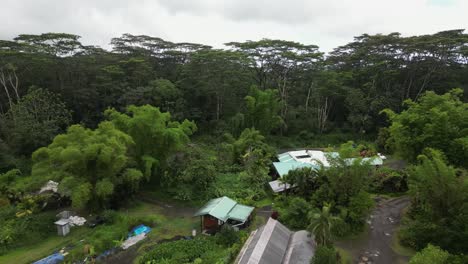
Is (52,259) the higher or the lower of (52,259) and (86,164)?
the lower

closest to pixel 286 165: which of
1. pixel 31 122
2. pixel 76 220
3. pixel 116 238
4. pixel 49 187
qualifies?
pixel 116 238

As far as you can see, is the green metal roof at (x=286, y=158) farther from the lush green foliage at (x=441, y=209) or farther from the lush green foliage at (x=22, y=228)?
the lush green foliage at (x=22, y=228)

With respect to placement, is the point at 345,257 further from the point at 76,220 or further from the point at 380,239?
the point at 76,220

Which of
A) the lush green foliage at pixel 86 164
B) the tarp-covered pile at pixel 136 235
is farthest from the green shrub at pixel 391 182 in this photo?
the lush green foliage at pixel 86 164

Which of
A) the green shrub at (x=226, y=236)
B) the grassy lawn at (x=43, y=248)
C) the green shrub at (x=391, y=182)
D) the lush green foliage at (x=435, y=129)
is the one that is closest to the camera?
the grassy lawn at (x=43, y=248)

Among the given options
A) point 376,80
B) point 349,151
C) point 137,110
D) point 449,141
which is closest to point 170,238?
point 137,110
